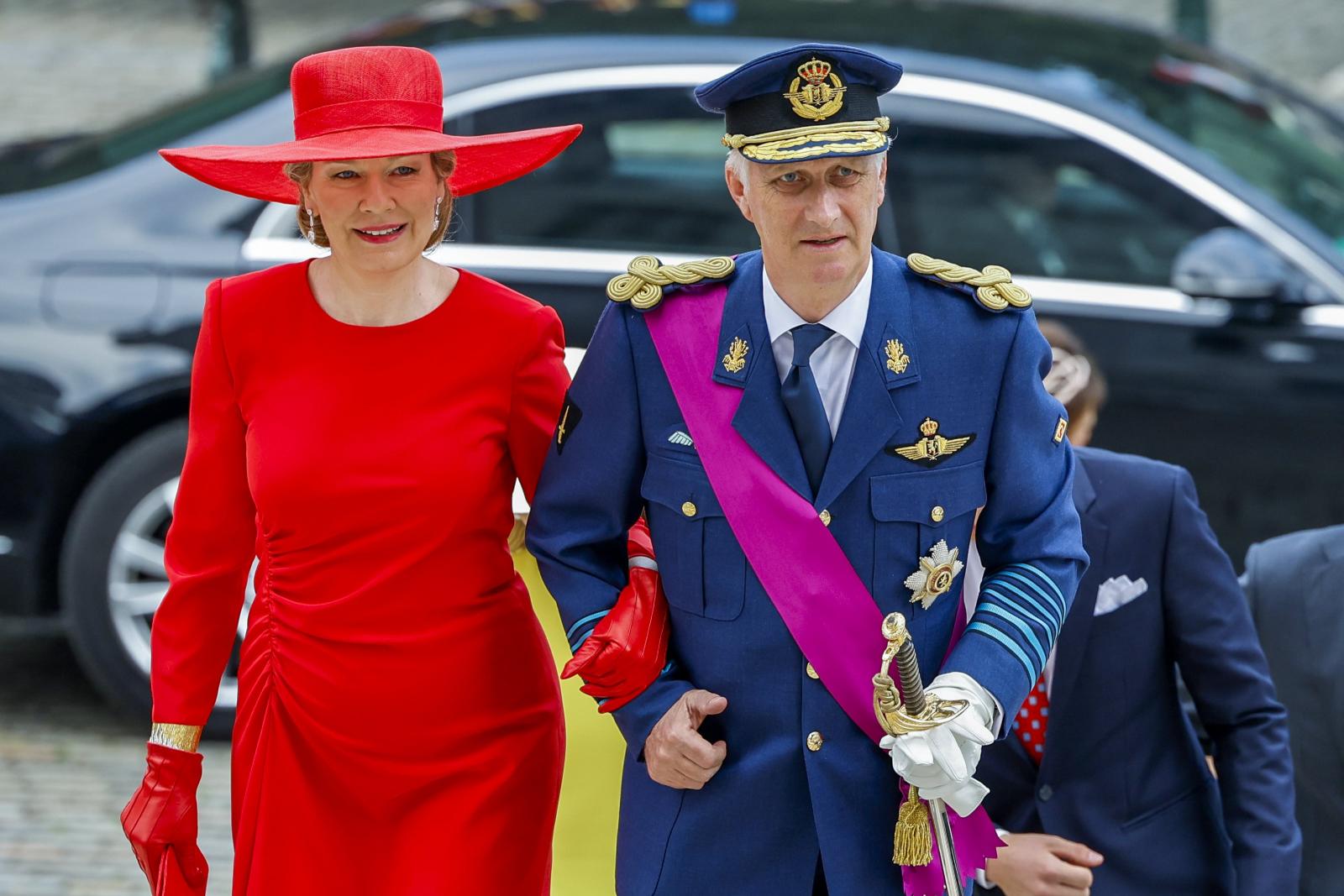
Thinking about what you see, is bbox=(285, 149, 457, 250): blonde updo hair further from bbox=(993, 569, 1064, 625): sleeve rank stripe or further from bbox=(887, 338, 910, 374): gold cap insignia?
bbox=(993, 569, 1064, 625): sleeve rank stripe

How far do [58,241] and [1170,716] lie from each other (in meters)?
3.77

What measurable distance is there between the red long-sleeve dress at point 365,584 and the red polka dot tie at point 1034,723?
0.94 m

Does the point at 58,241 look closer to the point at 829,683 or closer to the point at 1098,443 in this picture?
the point at 1098,443

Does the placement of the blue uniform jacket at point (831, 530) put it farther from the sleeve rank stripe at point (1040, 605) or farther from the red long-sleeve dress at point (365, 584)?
the red long-sleeve dress at point (365, 584)

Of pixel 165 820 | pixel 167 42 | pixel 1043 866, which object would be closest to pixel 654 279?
pixel 165 820

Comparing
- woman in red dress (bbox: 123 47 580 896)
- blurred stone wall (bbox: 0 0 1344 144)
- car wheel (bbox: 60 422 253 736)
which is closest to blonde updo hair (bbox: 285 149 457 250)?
woman in red dress (bbox: 123 47 580 896)

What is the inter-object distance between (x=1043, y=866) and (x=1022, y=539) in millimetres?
798

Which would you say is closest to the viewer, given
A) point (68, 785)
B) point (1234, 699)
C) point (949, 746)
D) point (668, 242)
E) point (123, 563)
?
point (949, 746)

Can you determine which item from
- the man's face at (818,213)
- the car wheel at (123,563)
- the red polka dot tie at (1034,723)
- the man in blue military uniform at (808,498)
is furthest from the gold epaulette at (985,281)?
the car wheel at (123,563)

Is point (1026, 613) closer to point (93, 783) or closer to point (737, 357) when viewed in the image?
point (737, 357)

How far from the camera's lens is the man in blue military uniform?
2777mm

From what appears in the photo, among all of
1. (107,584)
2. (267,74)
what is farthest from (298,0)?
(107,584)

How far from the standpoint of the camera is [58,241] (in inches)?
230

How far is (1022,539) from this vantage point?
2807 millimetres
